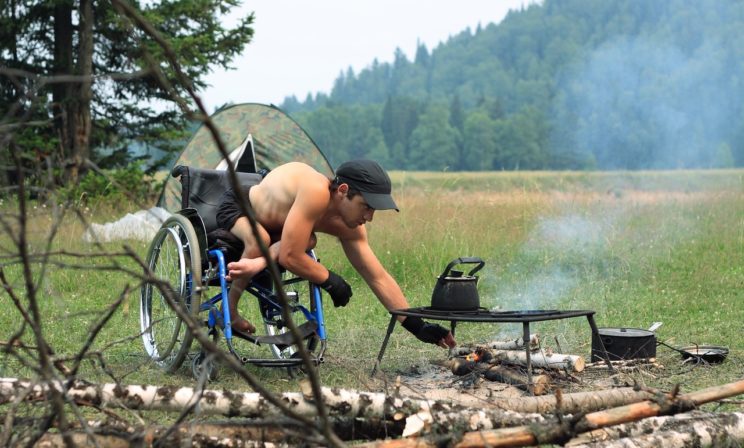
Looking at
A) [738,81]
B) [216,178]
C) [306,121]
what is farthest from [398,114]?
[216,178]

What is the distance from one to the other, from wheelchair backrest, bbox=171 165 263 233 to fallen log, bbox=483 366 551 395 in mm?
1877

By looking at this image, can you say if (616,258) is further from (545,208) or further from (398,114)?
(398,114)

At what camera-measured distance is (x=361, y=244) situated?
5.43m

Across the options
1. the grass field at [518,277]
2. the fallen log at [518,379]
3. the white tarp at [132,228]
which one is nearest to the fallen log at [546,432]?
the grass field at [518,277]

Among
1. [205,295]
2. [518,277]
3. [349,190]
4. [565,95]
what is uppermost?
[565,95]

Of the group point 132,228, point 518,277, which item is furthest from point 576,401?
point 132,228

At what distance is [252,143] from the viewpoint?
1144 cm

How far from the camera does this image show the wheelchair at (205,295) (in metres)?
4.72

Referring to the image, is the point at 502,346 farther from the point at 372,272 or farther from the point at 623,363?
the point at 372,272

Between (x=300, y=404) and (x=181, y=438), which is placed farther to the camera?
(x=300, y=404)

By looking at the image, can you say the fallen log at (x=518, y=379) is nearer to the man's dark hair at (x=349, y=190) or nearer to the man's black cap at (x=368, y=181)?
the man's black cap at (x=368, y=181)

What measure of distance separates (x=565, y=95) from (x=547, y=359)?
36270 millimetres

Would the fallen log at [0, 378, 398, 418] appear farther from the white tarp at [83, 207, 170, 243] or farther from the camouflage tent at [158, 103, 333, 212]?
the camouflage tent at [158, 103, 333, 212]

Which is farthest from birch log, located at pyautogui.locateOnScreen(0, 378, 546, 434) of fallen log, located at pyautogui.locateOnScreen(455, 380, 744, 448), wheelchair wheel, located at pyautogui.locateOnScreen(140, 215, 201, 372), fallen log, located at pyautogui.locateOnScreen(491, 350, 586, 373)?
fallen log, located at pyautogui.locateOnScreen(491, 350, 586, 373)
